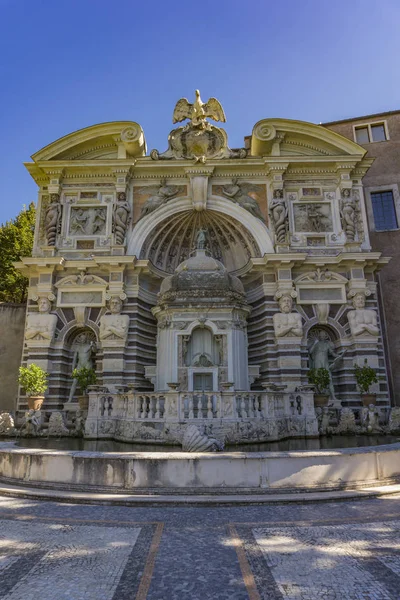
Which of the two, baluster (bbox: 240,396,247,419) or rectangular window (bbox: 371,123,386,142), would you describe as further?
rectangular window (bbox: 371,123,386,142)

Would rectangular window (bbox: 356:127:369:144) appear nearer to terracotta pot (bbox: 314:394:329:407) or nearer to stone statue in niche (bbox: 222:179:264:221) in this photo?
stone statue in niche (bbox: 222:179:264:221)

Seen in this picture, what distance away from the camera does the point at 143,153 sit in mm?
23281

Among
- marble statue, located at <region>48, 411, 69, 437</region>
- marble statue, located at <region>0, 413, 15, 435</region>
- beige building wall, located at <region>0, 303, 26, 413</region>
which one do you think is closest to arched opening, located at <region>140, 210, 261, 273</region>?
beige building wall, located at <region>0, 303, 26, 413</region>

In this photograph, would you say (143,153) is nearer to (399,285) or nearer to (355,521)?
(399,285)

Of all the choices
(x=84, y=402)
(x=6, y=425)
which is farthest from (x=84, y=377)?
(x=6, y=425)

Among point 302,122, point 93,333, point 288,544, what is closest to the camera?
point 288,544

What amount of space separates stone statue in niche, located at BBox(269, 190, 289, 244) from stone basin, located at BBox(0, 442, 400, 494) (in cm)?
1472

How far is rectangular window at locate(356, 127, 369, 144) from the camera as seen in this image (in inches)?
1030

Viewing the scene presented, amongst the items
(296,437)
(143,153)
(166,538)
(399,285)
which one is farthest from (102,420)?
(399,285)

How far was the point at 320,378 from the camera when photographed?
17859 mm

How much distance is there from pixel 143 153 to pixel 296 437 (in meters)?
17.6

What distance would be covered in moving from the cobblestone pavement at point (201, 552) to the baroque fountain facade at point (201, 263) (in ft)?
31.0

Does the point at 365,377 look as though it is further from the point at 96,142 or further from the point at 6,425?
the point at 96,142

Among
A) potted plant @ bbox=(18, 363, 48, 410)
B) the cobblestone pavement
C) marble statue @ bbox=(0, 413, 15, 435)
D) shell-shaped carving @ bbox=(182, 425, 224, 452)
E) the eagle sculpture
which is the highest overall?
the eagle sculpture
